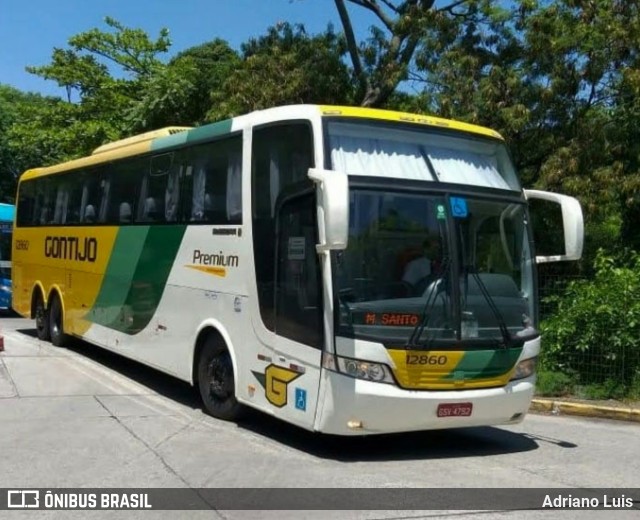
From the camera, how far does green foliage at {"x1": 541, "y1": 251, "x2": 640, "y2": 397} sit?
10484 millimetres

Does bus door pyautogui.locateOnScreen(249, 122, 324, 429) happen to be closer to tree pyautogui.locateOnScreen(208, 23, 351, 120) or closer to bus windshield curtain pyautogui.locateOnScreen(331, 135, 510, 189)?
bus windshield curtain pyautogui.locateOnScreen(331, 135, 510, 189)

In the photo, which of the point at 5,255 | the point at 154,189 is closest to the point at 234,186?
the point at 154,189

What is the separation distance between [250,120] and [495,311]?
313cm

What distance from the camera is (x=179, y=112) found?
24.5 meters

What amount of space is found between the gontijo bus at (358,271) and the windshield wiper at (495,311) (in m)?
0.02

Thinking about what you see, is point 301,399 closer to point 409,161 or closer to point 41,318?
point 409,161

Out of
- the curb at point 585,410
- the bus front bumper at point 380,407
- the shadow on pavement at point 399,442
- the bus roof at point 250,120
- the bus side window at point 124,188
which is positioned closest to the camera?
the bus front bumper at point 380,407

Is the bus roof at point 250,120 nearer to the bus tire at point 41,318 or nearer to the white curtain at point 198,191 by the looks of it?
the white curtain at point 198,191

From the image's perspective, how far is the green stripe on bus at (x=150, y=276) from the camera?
984 cm

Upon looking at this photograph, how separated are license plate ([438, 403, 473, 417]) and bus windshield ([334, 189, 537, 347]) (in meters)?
0.57

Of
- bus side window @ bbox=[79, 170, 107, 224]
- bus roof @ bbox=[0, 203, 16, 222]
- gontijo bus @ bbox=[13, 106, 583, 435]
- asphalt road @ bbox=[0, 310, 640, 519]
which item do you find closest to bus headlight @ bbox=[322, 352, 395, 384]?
gontijo bus @ bbox=[13, 106, 583, 435]

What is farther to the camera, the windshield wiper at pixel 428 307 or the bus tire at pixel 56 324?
the bus tire at pixel 56 324

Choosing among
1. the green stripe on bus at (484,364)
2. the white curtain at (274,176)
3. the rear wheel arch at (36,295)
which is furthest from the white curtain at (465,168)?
the rear wheel arch at (36,295)

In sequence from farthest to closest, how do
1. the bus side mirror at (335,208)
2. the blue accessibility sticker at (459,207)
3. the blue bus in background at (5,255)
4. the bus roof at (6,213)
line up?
the bus roof at (6,213) < the blue bus in background at (5,255) < the blue accessibility sticker at (459,207) < the bus side mirror at (335,208)
